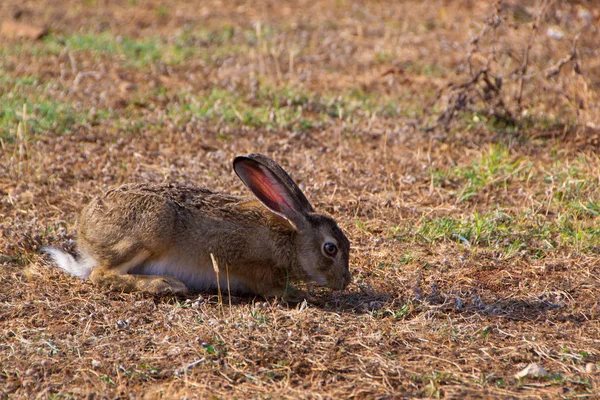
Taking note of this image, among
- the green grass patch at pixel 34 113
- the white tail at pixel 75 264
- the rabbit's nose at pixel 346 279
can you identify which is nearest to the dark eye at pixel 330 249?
the rabbit's nose at pixel 346 279

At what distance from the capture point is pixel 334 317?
4.95 meters

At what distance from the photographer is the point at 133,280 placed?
17.3 feet

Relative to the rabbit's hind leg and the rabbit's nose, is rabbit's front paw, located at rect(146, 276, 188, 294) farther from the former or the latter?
the rabbit's nose

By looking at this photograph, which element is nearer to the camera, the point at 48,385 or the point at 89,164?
the point at 48,385

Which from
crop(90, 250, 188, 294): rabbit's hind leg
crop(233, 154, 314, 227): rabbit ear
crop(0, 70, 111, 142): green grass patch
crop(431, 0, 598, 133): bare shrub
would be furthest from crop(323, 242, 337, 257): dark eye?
crop(0, 70, 111, 142): green grass patch

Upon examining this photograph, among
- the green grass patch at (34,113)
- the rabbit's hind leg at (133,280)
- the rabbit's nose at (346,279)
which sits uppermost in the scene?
the green grass patch at (34,113)

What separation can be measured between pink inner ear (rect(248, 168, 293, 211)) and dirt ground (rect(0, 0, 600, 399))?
2.14ft

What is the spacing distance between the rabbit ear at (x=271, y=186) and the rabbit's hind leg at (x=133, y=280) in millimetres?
783

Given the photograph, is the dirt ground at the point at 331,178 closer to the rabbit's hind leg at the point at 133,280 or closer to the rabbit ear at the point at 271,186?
the rabbit's hind leg at the point at 133,280

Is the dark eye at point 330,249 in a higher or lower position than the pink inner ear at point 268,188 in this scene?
lower

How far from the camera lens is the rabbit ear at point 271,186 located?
17.2 feet

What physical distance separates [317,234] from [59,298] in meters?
1.71

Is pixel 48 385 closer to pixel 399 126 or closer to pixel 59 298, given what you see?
pixel 59 298

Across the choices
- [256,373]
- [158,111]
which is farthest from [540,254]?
[158,111]
